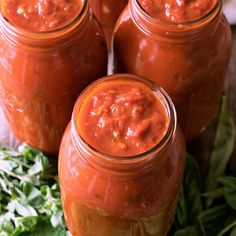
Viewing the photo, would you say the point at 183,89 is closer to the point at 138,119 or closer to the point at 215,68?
the point at 215,68

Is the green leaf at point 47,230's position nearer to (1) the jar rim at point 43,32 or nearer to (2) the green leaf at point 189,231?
(2) the green leaf at point 189,231

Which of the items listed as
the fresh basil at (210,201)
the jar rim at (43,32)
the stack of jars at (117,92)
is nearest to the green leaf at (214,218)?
the fresh basil at (210,201)

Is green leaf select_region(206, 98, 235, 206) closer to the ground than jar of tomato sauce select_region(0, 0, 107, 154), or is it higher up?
closer to the ground

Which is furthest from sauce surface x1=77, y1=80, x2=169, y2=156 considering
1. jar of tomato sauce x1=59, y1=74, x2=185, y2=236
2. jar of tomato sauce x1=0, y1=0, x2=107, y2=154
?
jar of tomato sauce x1=0, y1=0, x2=107, y2=154

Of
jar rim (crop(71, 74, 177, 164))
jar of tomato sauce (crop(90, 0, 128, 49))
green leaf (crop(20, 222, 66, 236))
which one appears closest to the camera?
jar rim (crop(71, 74, 177, 164))

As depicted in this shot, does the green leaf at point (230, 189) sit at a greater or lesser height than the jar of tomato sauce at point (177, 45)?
lesser

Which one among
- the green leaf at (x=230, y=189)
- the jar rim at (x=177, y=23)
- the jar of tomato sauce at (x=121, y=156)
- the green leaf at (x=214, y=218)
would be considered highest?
the jar rim at (x=177, y=23)

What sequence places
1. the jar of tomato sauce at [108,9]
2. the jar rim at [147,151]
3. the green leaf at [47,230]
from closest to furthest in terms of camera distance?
1. the jar rim at [147,151]
2. the green leaf at [47,230]
3. the jar of tomato sauce at [108,9]

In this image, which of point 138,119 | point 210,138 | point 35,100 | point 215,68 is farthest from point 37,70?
point 210,138

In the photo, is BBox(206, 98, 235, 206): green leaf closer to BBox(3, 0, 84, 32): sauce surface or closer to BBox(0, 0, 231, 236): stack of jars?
BBox(0, 0, 231, 236): stack of jars
